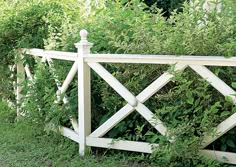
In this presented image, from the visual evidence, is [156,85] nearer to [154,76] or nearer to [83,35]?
[154,76]

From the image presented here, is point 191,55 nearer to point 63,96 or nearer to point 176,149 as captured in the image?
point 176,149

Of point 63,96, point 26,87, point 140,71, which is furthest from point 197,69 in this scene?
point 26,87

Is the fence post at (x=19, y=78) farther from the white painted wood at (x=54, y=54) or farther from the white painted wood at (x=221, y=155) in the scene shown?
the white painted wood at (x=221, y=155)

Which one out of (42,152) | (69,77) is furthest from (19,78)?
(42,152)

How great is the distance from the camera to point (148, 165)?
444 centimetres

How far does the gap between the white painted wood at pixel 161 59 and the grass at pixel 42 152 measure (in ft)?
3.38

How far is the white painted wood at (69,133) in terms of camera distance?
494 centimetres

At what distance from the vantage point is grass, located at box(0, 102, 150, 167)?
4.55m

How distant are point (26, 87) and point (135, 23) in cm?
185

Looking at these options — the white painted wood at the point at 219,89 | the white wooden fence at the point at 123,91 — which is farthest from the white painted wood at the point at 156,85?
the white painted wood at the point at 219,89

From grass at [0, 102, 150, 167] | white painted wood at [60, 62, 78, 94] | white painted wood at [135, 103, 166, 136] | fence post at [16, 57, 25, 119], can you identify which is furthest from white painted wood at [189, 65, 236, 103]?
fence post at [16, 57, 25, 119]

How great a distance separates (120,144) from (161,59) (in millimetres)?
1041

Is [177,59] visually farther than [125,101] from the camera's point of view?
No

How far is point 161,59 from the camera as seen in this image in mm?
4211
